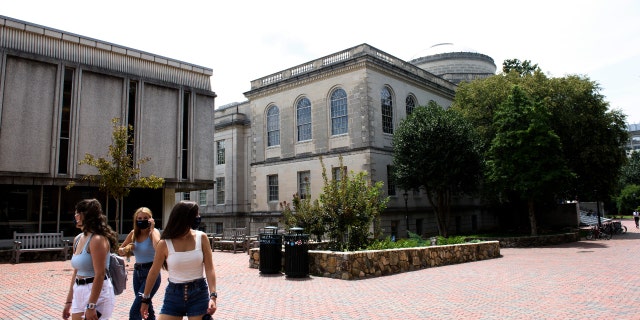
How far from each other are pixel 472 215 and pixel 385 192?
13051mm

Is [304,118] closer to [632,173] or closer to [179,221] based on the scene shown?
[179,221]

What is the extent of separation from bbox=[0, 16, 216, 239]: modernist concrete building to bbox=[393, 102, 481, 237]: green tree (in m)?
11.7

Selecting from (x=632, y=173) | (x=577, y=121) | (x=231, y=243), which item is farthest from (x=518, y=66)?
(x=632, y=173)

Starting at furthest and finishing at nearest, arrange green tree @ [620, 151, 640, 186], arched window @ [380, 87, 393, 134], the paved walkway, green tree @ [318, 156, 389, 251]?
1. green tree @ [620, 151, 640, 186]
2. arched window @ [380, 87, 393, 134]
3. green tree @ [318, 156, 389, 251]
4. the paved walkway

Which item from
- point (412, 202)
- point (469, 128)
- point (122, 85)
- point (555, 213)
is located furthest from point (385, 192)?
point (555, 213)

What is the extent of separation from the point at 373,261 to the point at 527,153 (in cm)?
1632

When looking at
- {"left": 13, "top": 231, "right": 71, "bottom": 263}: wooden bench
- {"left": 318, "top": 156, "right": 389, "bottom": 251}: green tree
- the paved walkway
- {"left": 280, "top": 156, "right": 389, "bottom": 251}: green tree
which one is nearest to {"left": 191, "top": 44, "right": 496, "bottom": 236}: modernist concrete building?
{"left": 280, "top": 156, "right": 389, "bottom": 251}: green tree

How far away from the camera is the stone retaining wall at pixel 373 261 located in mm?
12250

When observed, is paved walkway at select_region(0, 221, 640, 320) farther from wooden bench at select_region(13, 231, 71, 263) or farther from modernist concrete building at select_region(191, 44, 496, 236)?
modernist concrete building at select_region(191, 44, 496, 236)

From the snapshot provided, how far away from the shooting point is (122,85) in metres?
20.5

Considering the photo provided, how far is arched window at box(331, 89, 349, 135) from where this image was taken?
3014 cm

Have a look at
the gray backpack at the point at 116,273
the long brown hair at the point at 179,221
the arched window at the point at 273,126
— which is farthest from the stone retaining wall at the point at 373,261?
the arched window at the point at 273,126

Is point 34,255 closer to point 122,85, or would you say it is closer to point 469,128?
point 122,85

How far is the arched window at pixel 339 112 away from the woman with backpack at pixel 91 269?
84.6 ft
